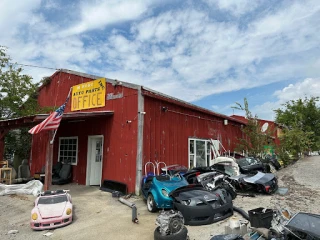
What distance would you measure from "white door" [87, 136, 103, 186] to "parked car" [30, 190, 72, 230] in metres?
4.37

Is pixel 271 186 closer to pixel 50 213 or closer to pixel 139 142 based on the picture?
pixel 139 142

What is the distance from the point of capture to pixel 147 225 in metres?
5.86

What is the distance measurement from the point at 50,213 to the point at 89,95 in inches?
251

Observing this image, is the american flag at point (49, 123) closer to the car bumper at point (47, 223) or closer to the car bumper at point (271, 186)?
the car bumper at point (47, 223)

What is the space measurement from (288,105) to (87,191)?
86.4ft

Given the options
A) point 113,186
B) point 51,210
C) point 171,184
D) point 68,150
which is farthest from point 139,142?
point 68,150

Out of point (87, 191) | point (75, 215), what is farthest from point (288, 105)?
point (75, 215)

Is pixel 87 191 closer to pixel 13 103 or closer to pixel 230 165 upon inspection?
pixel 230 165

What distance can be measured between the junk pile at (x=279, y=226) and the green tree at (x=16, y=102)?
1278 centimetres

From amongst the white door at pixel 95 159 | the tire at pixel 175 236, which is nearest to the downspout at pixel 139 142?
the white door at pixel 95 159

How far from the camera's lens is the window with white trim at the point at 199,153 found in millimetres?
12000

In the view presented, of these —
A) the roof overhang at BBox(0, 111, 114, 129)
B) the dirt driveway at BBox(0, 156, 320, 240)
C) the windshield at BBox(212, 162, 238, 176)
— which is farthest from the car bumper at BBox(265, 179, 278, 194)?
the roof overhang at BBox(0, 111, 114, 129)

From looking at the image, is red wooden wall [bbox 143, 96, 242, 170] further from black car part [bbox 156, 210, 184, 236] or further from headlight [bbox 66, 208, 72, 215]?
black car part [bbox 156, 210, 184, 236]

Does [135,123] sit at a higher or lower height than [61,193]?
higher
